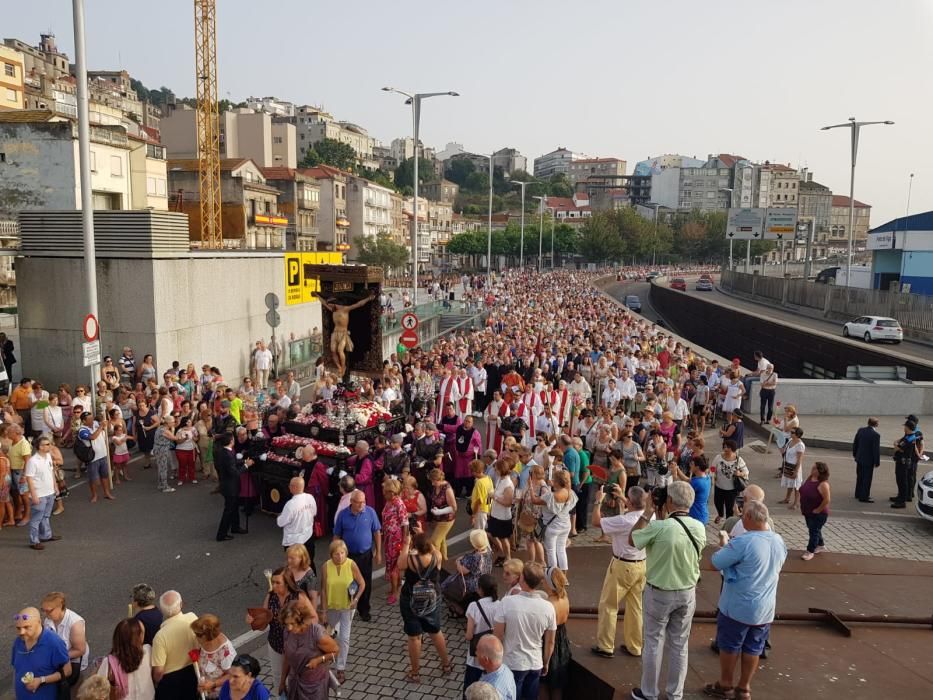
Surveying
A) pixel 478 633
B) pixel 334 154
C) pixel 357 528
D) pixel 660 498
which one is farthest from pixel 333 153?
pixel 478 633

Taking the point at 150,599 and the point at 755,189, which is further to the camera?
the point at 755,189

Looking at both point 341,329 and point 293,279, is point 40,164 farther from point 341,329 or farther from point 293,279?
point 341,329

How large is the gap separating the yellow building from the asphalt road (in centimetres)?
5857

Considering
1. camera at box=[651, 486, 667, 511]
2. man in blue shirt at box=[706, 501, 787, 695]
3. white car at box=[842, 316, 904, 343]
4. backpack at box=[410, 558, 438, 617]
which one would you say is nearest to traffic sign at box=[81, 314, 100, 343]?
backpack at box=[410, 558, 438, 617]

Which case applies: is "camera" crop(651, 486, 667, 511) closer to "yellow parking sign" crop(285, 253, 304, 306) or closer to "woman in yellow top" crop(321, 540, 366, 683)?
"woman in yellow top" crop(321, 540, 366, 683)

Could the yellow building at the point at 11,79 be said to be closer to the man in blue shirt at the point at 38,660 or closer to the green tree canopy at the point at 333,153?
the green tree canopy at the point at 333,153

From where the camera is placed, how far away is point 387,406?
14.2m

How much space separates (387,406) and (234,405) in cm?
279

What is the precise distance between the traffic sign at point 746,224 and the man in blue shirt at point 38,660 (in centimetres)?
8007

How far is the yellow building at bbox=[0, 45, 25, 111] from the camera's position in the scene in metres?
66.1

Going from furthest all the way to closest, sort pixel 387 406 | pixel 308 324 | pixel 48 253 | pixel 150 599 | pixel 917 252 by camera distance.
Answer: pixel 917 252 → pixel 308 324 → pixel 48 253 → pixel 387 406 → pixel 150 599

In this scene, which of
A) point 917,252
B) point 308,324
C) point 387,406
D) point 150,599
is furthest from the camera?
point 917,252

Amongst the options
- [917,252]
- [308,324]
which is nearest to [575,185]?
[917,252]

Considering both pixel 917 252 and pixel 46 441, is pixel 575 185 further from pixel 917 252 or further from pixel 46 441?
pixel 46 441
